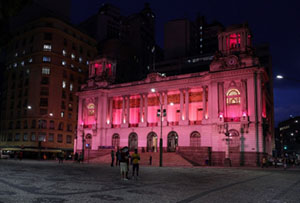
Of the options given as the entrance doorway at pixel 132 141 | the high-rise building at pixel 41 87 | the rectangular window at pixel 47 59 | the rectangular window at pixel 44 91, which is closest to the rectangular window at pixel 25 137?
the high-rise building at pixel 41 87

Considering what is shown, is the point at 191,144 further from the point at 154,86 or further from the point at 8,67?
the point at 8,67

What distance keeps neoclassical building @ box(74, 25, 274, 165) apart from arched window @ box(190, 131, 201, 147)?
18 cm

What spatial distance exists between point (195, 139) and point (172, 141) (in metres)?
5.08

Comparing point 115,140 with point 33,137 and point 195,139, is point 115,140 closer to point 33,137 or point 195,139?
point 195,139

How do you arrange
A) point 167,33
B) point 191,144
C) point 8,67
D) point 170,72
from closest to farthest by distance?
point 191,144 → point 8,67 → point 170,72 → point 167,33

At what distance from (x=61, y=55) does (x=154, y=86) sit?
106ft

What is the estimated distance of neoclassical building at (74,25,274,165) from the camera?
4903 centimetres

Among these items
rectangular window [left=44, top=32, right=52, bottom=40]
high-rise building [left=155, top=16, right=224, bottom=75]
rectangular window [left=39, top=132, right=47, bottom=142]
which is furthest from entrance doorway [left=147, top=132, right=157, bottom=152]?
rectangular window [left=44, top=32, right=52, bottom=40]

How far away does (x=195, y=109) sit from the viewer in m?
59.1

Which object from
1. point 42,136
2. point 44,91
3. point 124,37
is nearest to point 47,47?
point 44,91

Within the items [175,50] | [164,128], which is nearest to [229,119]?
[164,128]

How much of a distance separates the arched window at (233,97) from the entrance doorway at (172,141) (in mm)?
12374

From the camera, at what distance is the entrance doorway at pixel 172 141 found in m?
57.1

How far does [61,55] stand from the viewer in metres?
79.5
